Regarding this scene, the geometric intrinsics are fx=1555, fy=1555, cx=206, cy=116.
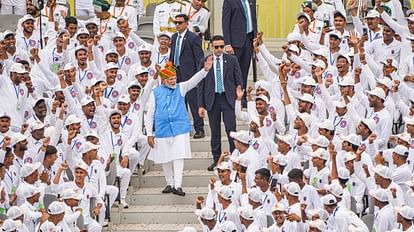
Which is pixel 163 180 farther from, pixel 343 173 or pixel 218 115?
pixel 343 173

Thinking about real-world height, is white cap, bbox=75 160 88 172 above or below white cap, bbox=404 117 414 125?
below

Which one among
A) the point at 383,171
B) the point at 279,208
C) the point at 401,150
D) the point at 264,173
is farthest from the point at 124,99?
the point at 383,171

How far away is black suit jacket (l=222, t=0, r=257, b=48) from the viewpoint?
24672mm

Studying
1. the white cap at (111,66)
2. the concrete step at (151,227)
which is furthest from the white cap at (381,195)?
the white cap at (111,66)

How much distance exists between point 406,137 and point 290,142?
1.64 m

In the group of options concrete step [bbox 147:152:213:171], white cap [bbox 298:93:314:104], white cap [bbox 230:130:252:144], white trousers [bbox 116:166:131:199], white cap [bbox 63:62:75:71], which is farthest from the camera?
white cap [bbox 63:62:75:71]

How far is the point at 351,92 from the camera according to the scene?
74.2 ft

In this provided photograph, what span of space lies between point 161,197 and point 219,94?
1804 mm

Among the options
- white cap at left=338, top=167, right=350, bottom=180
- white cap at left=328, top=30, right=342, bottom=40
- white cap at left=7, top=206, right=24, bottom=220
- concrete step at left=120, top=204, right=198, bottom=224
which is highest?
white cap at left=328, top=30, right=342, bottom=40

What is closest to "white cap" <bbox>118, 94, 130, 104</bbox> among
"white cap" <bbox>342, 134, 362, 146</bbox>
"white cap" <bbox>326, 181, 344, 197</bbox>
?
"white cap" <bbox>342, 134, 362, 146</bbox>

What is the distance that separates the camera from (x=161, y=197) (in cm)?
2256

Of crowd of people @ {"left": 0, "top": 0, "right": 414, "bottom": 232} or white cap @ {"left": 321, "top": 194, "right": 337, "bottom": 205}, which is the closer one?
white cap @ {"left": 321, "top": 194, "right": 337, "bottom": 205}

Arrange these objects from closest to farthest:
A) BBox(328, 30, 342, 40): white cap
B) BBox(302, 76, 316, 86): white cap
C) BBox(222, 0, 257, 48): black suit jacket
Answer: BBox(302, 76, 316, 86): white cap → BBox(328, 30, 342, 40): white cap → BBox(222, 0, 257, 48): black suit jacket

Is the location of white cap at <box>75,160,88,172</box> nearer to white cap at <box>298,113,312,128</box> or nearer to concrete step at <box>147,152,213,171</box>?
concrete step at <box>147,152,213,171</box>
